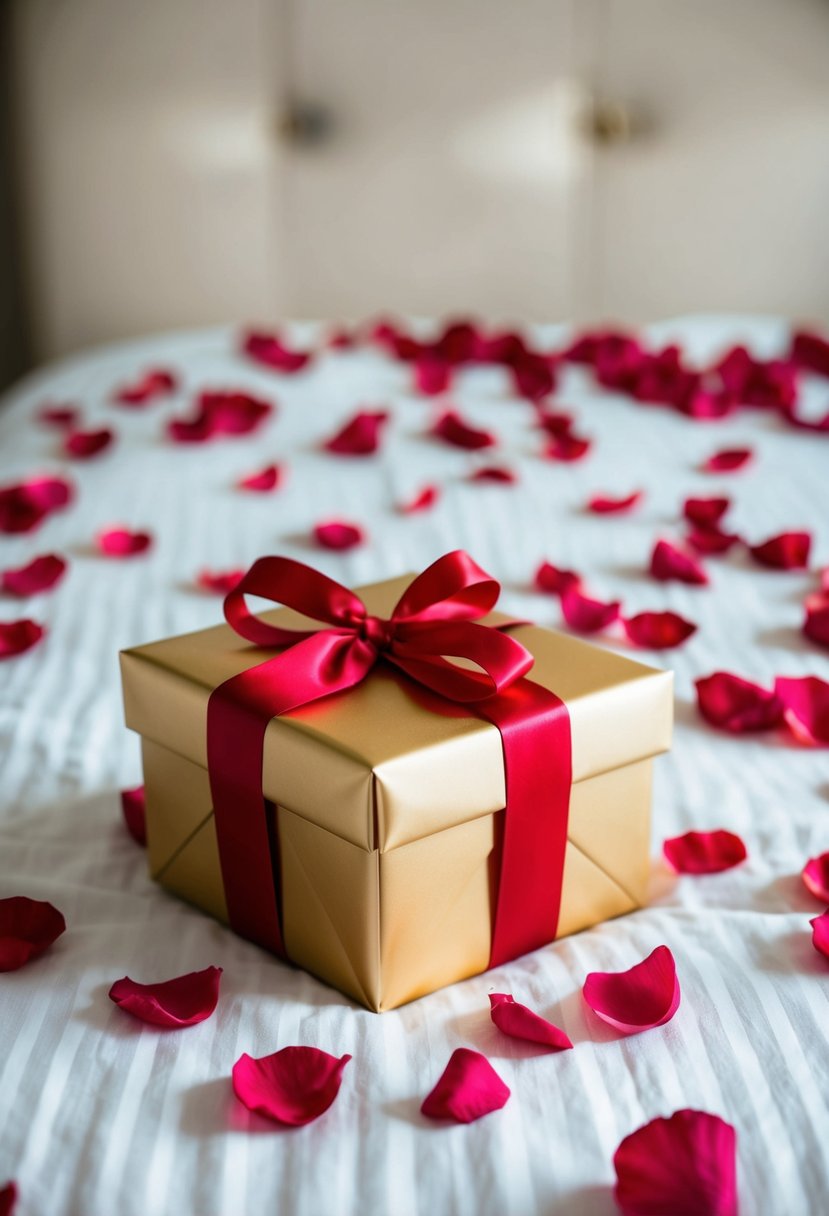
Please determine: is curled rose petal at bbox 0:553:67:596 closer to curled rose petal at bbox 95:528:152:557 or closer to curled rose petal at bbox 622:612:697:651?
curled rose petal at bbox 95:528:152:557

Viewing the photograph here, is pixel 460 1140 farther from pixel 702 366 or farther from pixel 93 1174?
pixel 702 366

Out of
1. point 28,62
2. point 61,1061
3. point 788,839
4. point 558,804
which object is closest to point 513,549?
point 788,839

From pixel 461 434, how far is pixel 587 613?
521 mm

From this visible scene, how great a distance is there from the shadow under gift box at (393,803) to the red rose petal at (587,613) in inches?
13.3

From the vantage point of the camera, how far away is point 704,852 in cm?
76

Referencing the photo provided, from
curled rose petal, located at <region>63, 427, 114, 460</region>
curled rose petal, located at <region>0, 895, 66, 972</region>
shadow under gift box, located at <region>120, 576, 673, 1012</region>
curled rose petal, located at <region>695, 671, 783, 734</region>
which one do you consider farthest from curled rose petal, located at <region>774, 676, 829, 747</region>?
curled rose petal, located at <region>63, 427, 114, 460</region>

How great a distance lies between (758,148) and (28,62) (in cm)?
140

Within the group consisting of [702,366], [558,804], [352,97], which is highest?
[352,97]

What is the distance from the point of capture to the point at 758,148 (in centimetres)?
246

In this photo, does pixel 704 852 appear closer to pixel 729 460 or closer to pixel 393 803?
pixel 393 803

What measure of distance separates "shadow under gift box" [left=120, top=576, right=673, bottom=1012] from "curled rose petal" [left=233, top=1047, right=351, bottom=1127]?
6cm

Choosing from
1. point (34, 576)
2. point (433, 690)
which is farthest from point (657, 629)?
point (34, 576)

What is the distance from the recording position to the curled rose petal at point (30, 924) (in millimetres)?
662

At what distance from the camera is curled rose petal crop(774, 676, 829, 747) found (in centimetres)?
91
